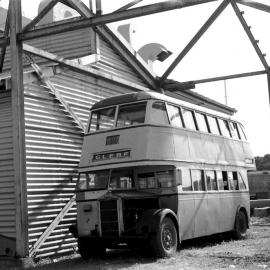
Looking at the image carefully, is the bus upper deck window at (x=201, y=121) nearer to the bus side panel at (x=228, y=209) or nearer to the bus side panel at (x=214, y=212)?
the bus side panel at (x=214, y=212)

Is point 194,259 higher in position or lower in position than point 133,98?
lower

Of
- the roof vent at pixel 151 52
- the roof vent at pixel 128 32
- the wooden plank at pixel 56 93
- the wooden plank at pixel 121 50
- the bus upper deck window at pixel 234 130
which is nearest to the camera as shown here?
the wooden plank at pixel 56 93

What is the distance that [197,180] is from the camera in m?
13.8

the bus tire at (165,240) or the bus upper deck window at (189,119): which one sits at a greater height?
the bus upper deck window at (189,119)

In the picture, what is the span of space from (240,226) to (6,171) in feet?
25.0

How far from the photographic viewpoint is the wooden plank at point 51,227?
492 inches

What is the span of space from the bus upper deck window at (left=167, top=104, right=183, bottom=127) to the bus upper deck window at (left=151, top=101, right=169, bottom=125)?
20 centimetres

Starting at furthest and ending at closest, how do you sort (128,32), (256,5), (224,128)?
(128,32)
(224,128)
(256,5)

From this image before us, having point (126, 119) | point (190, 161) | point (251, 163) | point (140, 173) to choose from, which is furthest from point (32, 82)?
point (251, 163)

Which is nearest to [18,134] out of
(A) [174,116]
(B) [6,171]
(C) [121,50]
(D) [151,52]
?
(B) [6,171]

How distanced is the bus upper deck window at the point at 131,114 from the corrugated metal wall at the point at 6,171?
2838 millimetres

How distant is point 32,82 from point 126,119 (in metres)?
2.74

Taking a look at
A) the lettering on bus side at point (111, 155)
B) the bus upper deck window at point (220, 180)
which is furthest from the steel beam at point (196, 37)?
the lettering on bus side at point (111, 155)

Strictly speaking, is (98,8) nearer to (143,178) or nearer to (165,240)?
(143,178)
